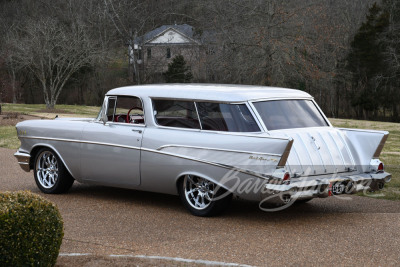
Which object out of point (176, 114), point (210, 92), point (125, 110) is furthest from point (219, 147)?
point (125, 110)

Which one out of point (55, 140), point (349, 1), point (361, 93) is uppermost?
point (349, 1)

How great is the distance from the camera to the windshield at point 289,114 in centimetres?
776

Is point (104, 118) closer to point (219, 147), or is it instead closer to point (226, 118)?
point (226, 118)

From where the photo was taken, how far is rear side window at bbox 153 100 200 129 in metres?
8.05

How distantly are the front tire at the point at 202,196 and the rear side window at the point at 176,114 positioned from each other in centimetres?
72

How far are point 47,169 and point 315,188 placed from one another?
4.35 m

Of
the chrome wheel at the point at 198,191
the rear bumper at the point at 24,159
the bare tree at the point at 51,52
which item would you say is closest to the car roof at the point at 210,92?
the chrome wheel at the point at 198,191

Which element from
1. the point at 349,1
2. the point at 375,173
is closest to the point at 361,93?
the point at 349,1

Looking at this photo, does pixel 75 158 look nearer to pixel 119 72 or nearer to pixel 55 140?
pixel 55 140

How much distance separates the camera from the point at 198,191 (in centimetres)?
778

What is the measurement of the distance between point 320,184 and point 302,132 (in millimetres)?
821

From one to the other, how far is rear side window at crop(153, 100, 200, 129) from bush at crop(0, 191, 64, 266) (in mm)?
3185

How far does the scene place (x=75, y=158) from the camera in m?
9.02

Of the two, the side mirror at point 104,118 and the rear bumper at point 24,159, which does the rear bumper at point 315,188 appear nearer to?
the side mirror at point 104,118
